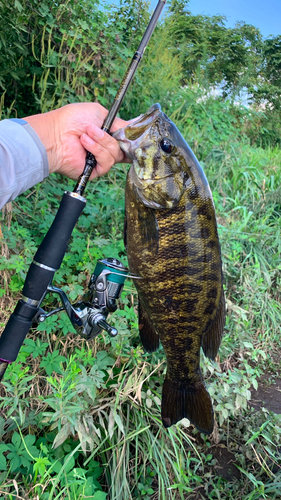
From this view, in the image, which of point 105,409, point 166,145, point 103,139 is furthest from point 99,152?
point 105,409

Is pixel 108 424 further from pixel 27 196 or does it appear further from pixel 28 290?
pixel 27 196

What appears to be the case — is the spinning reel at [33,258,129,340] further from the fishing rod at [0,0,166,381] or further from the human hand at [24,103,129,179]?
the human hand at [24,103,129,179]

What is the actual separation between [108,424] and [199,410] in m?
0.85

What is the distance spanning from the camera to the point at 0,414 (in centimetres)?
205

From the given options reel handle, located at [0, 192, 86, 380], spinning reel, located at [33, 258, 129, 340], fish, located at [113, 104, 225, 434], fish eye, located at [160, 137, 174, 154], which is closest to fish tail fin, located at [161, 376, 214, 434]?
fish, located at [113, 104, 225, 434]

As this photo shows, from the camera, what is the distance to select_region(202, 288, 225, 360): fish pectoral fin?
144 centimetres

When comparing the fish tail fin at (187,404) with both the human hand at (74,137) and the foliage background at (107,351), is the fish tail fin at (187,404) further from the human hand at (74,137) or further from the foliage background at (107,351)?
the human hand at (74,137)

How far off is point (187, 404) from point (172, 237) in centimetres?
72

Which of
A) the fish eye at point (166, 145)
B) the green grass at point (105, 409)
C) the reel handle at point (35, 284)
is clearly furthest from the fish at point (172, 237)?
the green grass at point (105, 409)

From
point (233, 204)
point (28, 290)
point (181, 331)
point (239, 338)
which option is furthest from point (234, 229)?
point (28, 290)

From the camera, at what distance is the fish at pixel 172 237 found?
1284 millimetres

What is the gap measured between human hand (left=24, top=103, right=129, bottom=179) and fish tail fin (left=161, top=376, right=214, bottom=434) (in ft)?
3.34

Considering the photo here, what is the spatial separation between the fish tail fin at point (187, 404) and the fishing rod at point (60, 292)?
41 centimetres

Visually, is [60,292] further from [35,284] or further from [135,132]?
[135,132]
